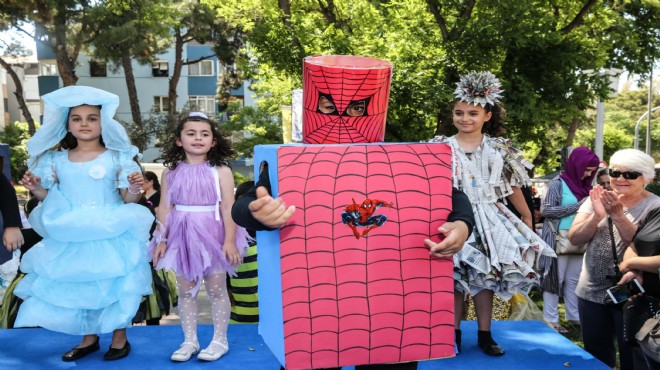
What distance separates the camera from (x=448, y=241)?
7.97 feet

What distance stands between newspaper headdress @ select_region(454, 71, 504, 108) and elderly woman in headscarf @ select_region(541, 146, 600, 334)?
8.16 ft

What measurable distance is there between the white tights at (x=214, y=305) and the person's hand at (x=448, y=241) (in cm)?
164

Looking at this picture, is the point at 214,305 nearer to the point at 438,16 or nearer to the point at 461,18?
the point at 461,18

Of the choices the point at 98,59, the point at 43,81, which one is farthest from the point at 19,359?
the point at 43,81

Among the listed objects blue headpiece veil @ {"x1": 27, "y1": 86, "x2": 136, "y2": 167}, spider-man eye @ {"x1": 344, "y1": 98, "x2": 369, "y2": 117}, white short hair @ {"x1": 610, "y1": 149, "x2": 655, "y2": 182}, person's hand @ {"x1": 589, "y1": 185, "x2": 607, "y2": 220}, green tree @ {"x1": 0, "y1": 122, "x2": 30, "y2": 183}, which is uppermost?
spider-man eye @ {"x1": 344, "y1": 98, "x2": 369, "y2": 117}

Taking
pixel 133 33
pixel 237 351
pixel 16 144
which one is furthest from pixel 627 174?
pixel 16 144

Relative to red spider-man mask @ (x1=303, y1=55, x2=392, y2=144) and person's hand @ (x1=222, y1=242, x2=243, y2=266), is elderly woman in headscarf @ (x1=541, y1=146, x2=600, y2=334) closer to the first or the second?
person's hand @ (x1=222, y1=242, x2=243, y2=266)

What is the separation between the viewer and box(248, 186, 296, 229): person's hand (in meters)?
2.30

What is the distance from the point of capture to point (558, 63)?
948 centimetres

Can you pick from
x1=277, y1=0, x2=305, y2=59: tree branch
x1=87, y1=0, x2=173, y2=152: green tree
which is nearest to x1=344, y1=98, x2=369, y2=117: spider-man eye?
x1=277, y1=0, x2=305, y2=59: tree branch

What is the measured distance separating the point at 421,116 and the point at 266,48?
8.70 ft

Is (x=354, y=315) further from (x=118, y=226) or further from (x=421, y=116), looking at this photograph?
(x=421, y=116)

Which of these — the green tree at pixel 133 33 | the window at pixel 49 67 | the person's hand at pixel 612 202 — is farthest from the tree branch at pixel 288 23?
the window at pixel 49 67

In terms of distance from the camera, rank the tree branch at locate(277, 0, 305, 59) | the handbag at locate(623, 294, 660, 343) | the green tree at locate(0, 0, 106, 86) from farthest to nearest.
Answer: the green tree at locate(0, 0, 106, 86)
the tree branch at locate(277, 0, 305, 59)
the handbag at locate(623, 294, 660, 343)
